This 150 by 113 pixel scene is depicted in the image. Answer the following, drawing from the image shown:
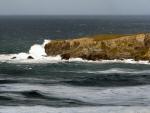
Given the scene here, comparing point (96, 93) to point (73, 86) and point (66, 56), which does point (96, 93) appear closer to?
point (73, 86)

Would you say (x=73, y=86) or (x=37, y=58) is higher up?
(x=37, y=58)

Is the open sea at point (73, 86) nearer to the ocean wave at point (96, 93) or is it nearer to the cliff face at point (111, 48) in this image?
the ocean wave at point (96, 93)

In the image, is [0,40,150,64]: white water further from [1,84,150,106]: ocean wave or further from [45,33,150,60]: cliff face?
[1,84,150,106]: ocean wave

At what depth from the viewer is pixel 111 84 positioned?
63938 millimetres

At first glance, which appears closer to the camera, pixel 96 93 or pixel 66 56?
pixel 96 93

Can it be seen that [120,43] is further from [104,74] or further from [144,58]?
[104,74]

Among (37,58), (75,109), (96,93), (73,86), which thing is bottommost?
(75,109)

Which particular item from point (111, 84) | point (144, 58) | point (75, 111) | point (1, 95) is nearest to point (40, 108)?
point (75, 111)

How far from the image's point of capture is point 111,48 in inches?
3450

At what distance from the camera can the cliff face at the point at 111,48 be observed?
86812 millimetres

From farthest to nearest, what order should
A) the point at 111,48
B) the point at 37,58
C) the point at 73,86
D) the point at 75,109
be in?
1. the point at 37,58
2. the point at 111,48
3. the point at 73,86
4. the point at 75,109

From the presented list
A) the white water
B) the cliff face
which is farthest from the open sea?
the cliff face

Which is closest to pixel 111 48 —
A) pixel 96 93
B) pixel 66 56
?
pixel 66 56

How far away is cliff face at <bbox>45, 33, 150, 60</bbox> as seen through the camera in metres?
86.8
